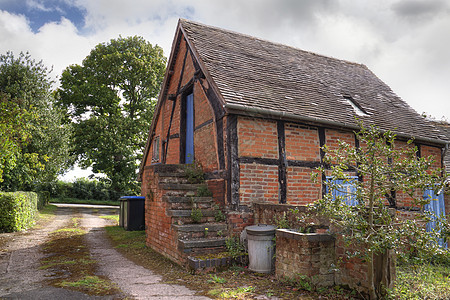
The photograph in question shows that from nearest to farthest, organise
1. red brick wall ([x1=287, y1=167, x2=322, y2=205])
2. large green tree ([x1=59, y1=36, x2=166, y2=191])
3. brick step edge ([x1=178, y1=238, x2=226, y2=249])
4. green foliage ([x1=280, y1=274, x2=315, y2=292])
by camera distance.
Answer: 1. green foliage ([x1=280, y1=274, x2=315, y2=292])
2. brick step edge ([x1=178, y1=238, x2=226, y2=249])
3. red brick wall ([x1=287, y1=167, x2=322, y2=205])
4. large green tree ([x1=59, y1=36, x2=166, y2=191])

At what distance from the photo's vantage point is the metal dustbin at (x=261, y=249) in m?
5.91

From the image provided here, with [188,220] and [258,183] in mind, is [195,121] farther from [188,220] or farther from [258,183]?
[188,220]

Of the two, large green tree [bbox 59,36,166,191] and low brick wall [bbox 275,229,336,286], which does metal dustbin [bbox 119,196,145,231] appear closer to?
low brick wall [bbox 275,229,336,286]

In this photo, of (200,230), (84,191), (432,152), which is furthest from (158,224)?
(84,191)

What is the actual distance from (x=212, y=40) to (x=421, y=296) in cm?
875

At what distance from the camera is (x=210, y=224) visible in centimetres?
693

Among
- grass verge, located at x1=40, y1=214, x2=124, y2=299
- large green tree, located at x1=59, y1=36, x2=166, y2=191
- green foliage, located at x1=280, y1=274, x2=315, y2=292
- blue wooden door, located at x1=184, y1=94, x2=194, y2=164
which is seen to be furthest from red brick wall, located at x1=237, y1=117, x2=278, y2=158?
large green tree, located at x1=59, y1=36, x2=166, y2=191

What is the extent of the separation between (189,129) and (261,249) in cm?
528

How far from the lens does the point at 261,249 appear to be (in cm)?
598

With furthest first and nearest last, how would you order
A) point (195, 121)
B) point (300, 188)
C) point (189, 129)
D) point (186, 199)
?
point (189, 129)
point (195, 121)
point (300, 188)
point (186, 199)

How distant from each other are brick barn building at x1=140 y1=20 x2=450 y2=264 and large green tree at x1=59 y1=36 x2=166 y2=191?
12.4 m

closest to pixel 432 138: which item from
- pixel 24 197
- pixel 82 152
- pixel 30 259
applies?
pixel 30 259

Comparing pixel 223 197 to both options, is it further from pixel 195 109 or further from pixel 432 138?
pixel 432 138

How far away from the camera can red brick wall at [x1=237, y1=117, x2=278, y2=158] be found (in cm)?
752
